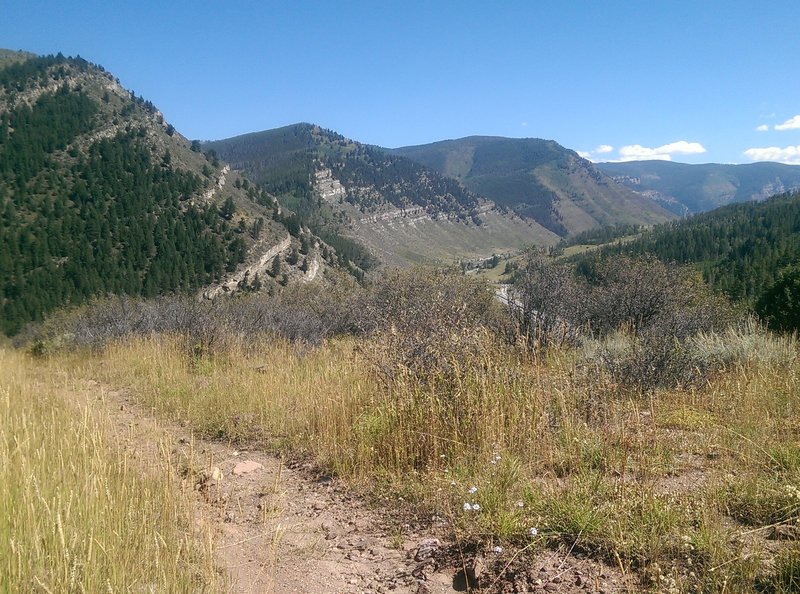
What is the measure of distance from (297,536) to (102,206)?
79.2 metres

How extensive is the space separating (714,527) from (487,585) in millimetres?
1195

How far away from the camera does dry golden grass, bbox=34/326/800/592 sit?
2.48m

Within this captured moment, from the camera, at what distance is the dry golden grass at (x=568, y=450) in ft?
8.15

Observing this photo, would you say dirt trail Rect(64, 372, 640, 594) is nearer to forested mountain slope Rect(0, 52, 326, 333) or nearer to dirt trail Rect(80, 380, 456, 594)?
dirt trail Rect(80, 380, 456, 594)

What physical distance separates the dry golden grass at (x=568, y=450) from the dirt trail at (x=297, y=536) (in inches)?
11.7

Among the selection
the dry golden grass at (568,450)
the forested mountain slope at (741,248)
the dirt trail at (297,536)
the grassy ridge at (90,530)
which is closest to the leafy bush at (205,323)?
the dry golden grass at (568,450)

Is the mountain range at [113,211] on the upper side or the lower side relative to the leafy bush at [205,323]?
upper

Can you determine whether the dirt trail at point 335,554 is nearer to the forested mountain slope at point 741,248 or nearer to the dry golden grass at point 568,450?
the dry golden grass at point 568,450

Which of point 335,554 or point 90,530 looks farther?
point 335,554

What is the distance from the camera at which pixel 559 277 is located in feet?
32.6

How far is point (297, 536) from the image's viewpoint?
3.11 metres

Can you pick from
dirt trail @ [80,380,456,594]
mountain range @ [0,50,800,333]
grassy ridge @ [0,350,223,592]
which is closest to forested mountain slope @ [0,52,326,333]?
mountain range @ [0,50,800,333]

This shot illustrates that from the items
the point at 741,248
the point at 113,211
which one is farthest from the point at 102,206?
the point at 741,248

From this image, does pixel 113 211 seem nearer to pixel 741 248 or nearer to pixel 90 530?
pixel 90 530
